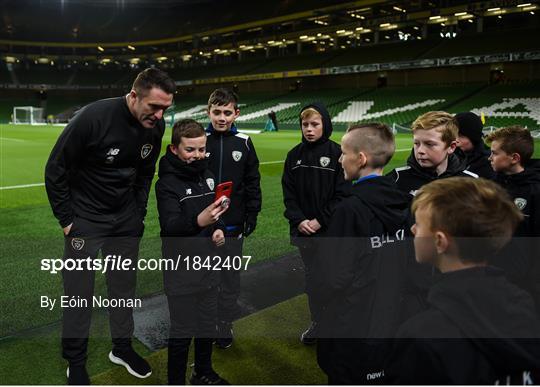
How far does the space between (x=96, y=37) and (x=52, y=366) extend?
7840 centimetres

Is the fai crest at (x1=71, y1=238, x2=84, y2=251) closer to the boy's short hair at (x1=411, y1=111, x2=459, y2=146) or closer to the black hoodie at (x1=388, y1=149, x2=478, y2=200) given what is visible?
the black hoodie at (x1=388, y1=149, x2=478, y2=200)

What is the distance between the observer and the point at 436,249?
1.54 metres

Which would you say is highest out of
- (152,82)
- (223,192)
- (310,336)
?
(152,82)

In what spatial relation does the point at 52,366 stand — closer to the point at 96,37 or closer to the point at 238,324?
the point at 238,324

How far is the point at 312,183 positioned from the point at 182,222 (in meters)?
1.31

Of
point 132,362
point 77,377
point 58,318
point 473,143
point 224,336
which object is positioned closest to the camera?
point 77,377

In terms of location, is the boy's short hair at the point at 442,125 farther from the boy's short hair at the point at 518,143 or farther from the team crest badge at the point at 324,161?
the team crest badge at the point at 324,161

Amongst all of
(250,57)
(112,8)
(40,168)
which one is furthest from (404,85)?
(112,8)

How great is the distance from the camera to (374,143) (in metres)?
2.40

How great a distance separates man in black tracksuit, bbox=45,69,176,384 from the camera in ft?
9.64

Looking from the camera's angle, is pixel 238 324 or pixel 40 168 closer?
pixel 238 324

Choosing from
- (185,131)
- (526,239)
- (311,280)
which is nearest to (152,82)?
(185,131)

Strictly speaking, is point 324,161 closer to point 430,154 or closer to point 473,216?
point 430,154

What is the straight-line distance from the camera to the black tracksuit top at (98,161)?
2.95m
